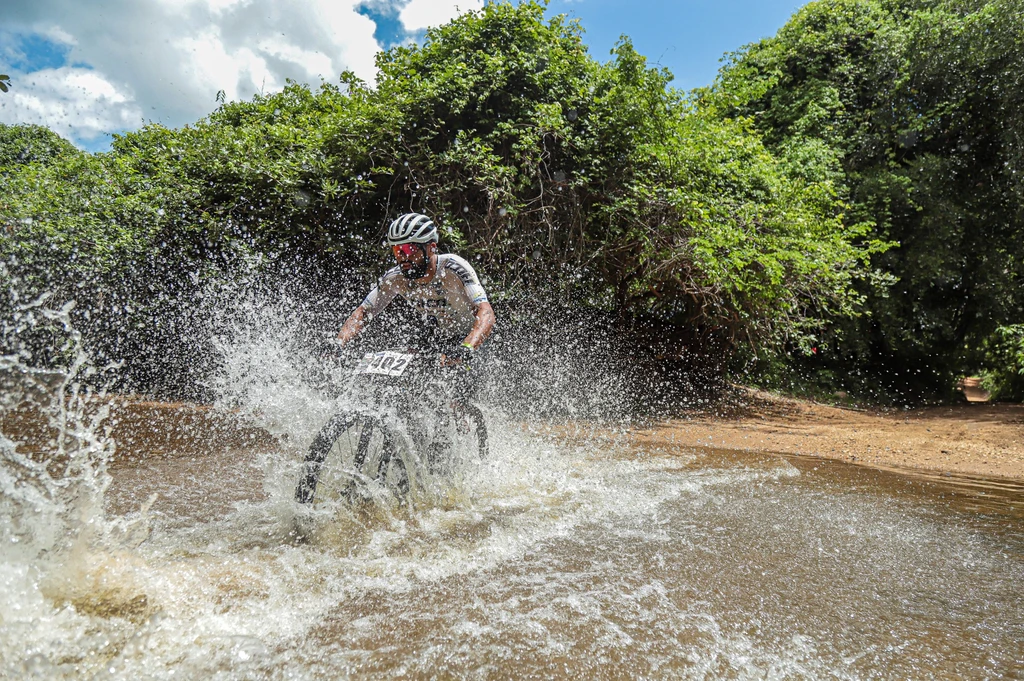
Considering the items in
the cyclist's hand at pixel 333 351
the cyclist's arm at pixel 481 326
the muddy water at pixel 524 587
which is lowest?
the muddy water at pixel 524 587

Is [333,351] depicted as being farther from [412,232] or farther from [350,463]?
[412,232]

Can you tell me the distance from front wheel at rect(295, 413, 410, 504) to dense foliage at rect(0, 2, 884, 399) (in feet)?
19.2

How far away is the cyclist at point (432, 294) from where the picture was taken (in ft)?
14.0

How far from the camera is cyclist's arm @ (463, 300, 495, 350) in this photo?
423cm

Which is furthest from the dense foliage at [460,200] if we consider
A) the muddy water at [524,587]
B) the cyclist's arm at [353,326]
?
the muddy water at [524,587]

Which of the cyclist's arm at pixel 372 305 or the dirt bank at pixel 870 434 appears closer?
the cyclist's arm at pixel 372 305

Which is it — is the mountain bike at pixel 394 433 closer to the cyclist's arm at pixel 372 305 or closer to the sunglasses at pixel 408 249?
the cyclist's arm at pixel 372 305

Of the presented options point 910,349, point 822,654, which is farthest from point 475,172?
point 910,349

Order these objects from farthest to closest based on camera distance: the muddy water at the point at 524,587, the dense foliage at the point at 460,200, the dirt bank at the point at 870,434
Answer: the dense foliage at the point at 460,200 → the dirt bank at the point at 870,434 → the muddy water at the point at 524,587

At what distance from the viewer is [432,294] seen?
15.0ft

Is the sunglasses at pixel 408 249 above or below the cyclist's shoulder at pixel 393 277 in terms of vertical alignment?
above

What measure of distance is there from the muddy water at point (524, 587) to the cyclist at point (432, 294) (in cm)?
112

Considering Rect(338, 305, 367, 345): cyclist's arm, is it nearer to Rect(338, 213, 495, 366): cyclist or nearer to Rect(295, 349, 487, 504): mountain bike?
Rect(338, 213, 495, 366): cyclist

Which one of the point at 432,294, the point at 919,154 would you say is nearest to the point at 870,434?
the point at 432,294
